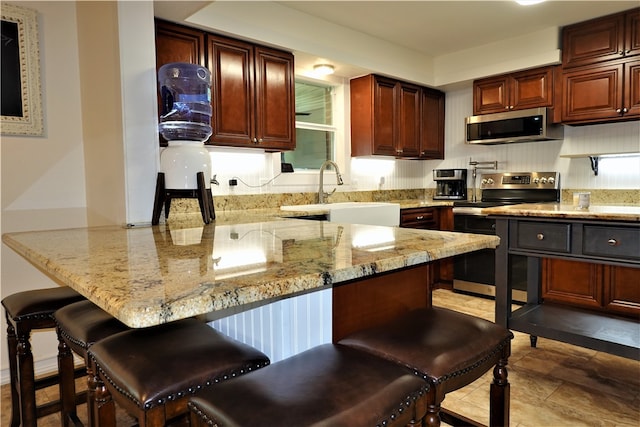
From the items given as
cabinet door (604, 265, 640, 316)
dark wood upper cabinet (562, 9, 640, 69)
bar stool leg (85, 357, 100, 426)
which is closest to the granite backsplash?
cabinet door (604, 265, 640, 316)

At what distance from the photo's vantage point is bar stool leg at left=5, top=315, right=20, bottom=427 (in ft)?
5.53

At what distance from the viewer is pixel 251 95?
3111 mm

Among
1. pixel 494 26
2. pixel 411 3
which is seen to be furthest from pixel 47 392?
pixel 494 26

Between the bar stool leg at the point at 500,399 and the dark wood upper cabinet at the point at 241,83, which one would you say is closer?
the bar stool leg at the point at 500,399

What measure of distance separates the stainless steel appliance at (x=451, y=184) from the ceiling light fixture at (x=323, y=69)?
69.4 inches

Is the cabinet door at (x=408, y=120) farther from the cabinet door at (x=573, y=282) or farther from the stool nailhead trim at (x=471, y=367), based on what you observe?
the stool nailhead trim at (x=471, y=367)

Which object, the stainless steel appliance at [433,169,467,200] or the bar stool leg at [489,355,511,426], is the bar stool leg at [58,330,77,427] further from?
the stainless steel appliance at [433,169,467,200]

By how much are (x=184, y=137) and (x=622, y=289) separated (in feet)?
11.2

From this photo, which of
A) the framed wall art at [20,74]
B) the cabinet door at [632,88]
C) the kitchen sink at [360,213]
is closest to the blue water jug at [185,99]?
the framed wall art at [20,74]

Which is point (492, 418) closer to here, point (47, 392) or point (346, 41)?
point (47, 392)

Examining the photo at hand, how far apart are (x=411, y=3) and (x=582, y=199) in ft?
6.31

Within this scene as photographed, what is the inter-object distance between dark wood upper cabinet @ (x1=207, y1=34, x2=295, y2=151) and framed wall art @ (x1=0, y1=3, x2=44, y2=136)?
103 centimetres

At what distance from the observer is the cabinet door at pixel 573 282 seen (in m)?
3.34

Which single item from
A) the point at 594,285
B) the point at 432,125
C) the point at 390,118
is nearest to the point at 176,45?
the point at 390,118
